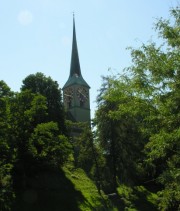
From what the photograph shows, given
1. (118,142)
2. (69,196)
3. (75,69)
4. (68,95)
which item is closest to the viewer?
(69,196)

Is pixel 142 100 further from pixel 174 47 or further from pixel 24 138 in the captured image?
pixel 24 138

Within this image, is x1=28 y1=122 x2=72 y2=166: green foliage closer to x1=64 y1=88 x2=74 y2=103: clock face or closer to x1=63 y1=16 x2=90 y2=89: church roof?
x1=64 y1=88 x2=74 y2=103: clock face

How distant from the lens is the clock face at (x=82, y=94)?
7075 cm

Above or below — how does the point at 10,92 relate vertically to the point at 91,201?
above

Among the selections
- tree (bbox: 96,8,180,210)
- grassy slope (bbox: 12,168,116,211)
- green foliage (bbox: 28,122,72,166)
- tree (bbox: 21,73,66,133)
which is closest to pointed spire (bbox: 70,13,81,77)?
tree (bbox: 21,73,66,133)

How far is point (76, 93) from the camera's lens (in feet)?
230

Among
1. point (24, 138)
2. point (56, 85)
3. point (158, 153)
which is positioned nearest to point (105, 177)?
point (24, 138)

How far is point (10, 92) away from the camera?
97.0ft

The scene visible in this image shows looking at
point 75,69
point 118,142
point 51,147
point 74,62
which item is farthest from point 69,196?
point 74,62

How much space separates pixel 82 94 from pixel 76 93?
1.47m

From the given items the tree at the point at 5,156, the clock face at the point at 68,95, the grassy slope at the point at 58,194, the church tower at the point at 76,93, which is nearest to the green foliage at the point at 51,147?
the grassy slope at the point at 58,194

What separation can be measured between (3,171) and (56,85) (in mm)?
20962

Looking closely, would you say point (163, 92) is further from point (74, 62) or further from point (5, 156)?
point (74, 62)

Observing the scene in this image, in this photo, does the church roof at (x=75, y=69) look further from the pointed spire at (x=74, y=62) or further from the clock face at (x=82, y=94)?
the clock face at (x=82, y=94)
